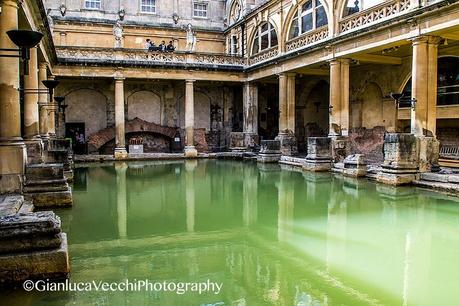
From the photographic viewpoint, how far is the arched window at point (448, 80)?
1934cm

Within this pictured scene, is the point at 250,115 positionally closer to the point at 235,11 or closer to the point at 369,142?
the point at 369,142

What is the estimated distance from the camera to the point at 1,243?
5.03 m

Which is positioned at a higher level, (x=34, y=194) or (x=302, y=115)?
(x=302, y=115)

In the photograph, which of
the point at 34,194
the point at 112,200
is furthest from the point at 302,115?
the point at 34,194

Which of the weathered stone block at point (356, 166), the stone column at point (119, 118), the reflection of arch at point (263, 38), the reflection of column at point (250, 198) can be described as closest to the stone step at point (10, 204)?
the reflection of column at point (250, 198)

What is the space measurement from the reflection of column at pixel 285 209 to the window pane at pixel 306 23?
379 inches

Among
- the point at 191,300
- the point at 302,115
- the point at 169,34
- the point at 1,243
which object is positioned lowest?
the point at 191,300

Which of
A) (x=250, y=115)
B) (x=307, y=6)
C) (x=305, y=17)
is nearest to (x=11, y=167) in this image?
(x=305, y=17)

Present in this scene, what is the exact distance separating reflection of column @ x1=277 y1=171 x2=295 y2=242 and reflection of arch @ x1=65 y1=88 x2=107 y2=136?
59.1ft

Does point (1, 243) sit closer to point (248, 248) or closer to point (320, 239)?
point (248, 248)

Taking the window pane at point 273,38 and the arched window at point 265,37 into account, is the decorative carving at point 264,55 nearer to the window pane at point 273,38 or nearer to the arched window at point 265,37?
the arched window at point 265,37

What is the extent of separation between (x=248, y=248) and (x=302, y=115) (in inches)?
948

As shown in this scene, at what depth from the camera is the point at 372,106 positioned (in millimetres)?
23891

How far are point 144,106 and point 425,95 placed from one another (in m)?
20.5
